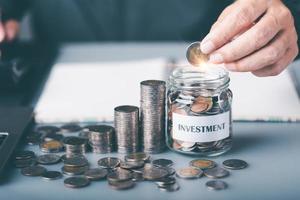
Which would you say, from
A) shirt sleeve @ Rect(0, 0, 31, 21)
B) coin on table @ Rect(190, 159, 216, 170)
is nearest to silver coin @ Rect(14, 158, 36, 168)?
coin on table @ Rect(190, 159, 216, 170)

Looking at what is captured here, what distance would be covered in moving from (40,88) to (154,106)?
427mm

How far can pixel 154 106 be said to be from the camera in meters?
1.00

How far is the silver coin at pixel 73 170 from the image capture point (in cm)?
93

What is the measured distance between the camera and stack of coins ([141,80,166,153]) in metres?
0.99

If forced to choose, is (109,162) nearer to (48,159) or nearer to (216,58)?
(48,159)

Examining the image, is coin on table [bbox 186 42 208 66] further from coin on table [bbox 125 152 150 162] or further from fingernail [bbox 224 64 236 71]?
coin on table [bbox 125 152 150 162]

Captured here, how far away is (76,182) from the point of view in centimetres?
89

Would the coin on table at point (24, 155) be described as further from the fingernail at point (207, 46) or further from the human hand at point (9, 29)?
the human hand at point (9, 29)

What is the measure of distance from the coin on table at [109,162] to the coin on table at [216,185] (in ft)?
0.47

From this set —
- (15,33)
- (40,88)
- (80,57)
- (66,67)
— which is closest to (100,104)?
(40,88)

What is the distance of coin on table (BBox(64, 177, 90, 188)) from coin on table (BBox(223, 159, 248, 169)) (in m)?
0.21

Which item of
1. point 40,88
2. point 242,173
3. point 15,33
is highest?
point 15,33

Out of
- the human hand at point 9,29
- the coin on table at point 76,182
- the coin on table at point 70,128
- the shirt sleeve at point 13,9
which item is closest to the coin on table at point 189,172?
the coin on table at point 76,182

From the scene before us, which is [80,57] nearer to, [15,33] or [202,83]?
[15,33]
